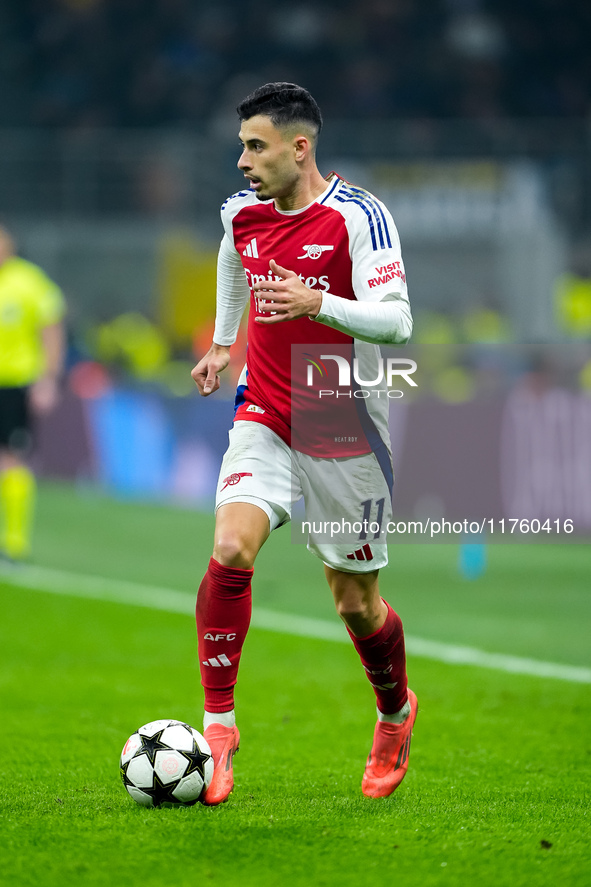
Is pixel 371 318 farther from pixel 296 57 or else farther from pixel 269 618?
pixel 296 57

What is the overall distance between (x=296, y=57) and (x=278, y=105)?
20.4m

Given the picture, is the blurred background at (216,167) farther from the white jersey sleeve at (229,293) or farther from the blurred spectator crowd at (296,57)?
the white jersey sleeve at (229,293)

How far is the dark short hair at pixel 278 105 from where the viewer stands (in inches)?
145

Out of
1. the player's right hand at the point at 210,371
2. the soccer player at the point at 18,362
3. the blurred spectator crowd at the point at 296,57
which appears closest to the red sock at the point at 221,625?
the player's right hand at the point at 210,371

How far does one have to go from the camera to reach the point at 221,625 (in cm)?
361

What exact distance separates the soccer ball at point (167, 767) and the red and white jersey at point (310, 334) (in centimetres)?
95

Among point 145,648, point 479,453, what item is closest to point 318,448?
point 145,648

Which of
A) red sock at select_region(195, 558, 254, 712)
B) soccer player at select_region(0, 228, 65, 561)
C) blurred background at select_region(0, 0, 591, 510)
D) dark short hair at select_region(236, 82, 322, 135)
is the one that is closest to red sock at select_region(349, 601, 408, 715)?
red sock at select_region(195, 558, 254, 712)

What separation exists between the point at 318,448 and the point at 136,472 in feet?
34.1

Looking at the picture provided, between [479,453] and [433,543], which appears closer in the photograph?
[479,453]

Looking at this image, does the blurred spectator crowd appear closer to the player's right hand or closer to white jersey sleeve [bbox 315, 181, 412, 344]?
the player's right hand

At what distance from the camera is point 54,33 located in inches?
928

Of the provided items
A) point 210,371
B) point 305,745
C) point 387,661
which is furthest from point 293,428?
point 305,745

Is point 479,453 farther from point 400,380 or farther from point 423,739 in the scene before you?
point 423,739
